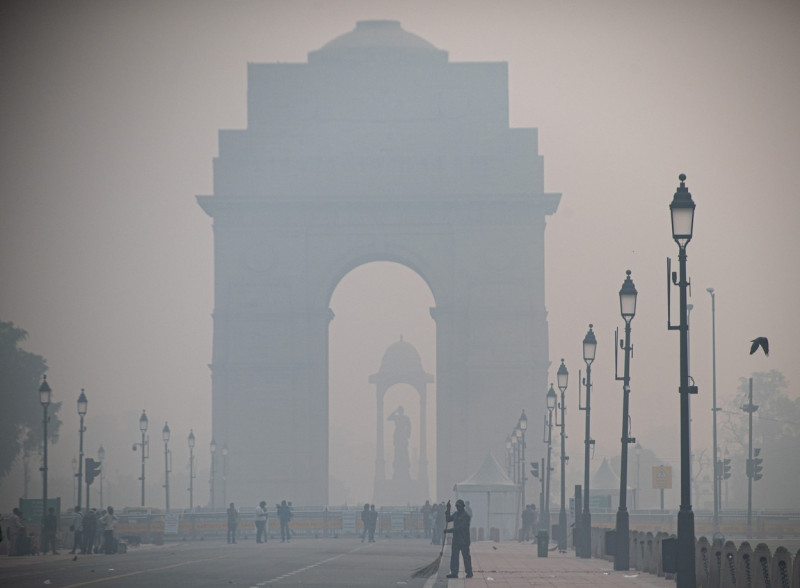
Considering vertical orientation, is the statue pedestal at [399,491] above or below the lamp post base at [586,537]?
below

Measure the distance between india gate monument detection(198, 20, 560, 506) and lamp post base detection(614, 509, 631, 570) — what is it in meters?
58.3

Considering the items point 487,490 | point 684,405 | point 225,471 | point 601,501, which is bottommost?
point 601,501

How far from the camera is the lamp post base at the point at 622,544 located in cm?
3416

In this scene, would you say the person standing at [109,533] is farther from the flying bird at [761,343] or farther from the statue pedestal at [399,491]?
the statue pedestal at [399,491]

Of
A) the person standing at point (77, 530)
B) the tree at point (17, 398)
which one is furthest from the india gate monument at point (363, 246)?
the person standing at point (77, 530)

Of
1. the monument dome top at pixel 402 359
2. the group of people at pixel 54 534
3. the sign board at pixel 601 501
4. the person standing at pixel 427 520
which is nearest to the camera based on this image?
the group of people at pixel 54 534

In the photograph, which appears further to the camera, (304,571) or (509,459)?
(509,459)

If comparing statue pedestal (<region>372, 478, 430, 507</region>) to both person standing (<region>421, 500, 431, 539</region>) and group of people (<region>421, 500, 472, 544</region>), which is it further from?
person standing (<region>421, 500, 431, 539</region>)

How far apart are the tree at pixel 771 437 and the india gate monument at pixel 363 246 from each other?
19.8 m

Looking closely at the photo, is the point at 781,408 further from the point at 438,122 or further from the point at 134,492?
the point at 134,492

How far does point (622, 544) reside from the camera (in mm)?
34156

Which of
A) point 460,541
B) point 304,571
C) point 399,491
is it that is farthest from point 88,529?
point 399,491

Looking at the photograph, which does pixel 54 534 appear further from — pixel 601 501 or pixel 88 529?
pixel 601 501

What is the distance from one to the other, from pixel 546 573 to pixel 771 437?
284ft
